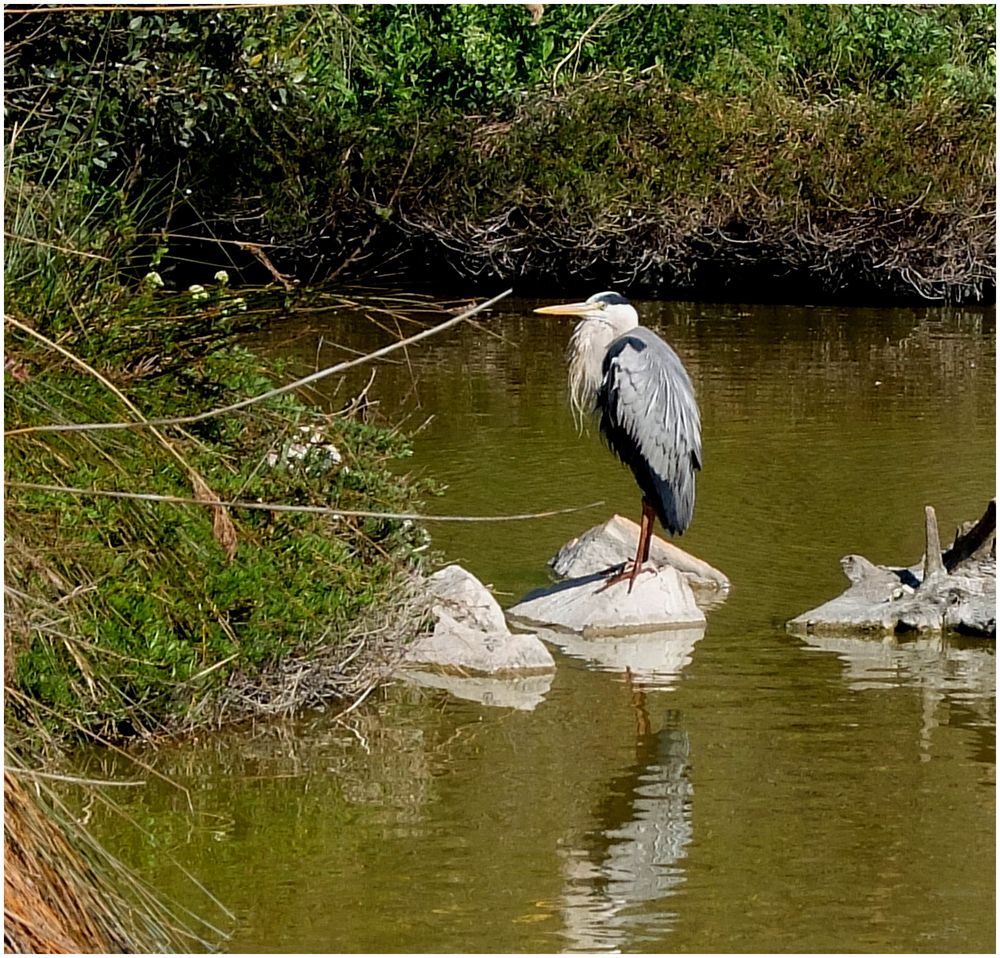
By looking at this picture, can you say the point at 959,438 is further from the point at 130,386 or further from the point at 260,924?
the point at 260,924

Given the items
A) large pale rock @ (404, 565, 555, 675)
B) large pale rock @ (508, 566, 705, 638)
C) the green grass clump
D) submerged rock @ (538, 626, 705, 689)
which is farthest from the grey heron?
the green grass clump

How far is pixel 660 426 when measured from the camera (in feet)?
22.8

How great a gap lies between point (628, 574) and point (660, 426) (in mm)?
707

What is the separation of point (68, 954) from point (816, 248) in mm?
12490

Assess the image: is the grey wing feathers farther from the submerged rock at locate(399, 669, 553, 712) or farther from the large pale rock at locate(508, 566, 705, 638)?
the submerged rock at locate(399, 669, 553, 712)

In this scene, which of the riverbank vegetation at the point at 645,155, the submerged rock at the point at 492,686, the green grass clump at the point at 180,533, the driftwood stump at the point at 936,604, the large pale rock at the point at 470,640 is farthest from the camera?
the riverbank vegetation at the point at 645,155

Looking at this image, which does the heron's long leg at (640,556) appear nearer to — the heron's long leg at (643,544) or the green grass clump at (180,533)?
the heron's long leg at (643,544)

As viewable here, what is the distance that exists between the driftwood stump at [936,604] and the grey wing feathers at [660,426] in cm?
83

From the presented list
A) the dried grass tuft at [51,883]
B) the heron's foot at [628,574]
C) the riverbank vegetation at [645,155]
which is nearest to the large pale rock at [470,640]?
the heron's foot at [628,574]

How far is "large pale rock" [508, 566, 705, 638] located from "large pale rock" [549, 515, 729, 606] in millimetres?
311

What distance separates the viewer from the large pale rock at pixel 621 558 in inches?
270

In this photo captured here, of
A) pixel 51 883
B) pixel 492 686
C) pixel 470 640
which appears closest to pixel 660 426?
pixel 470 640

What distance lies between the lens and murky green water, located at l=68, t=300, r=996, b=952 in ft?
13.1

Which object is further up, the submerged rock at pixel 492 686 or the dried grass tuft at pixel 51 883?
the dried grass tuft at pixel 51 883
